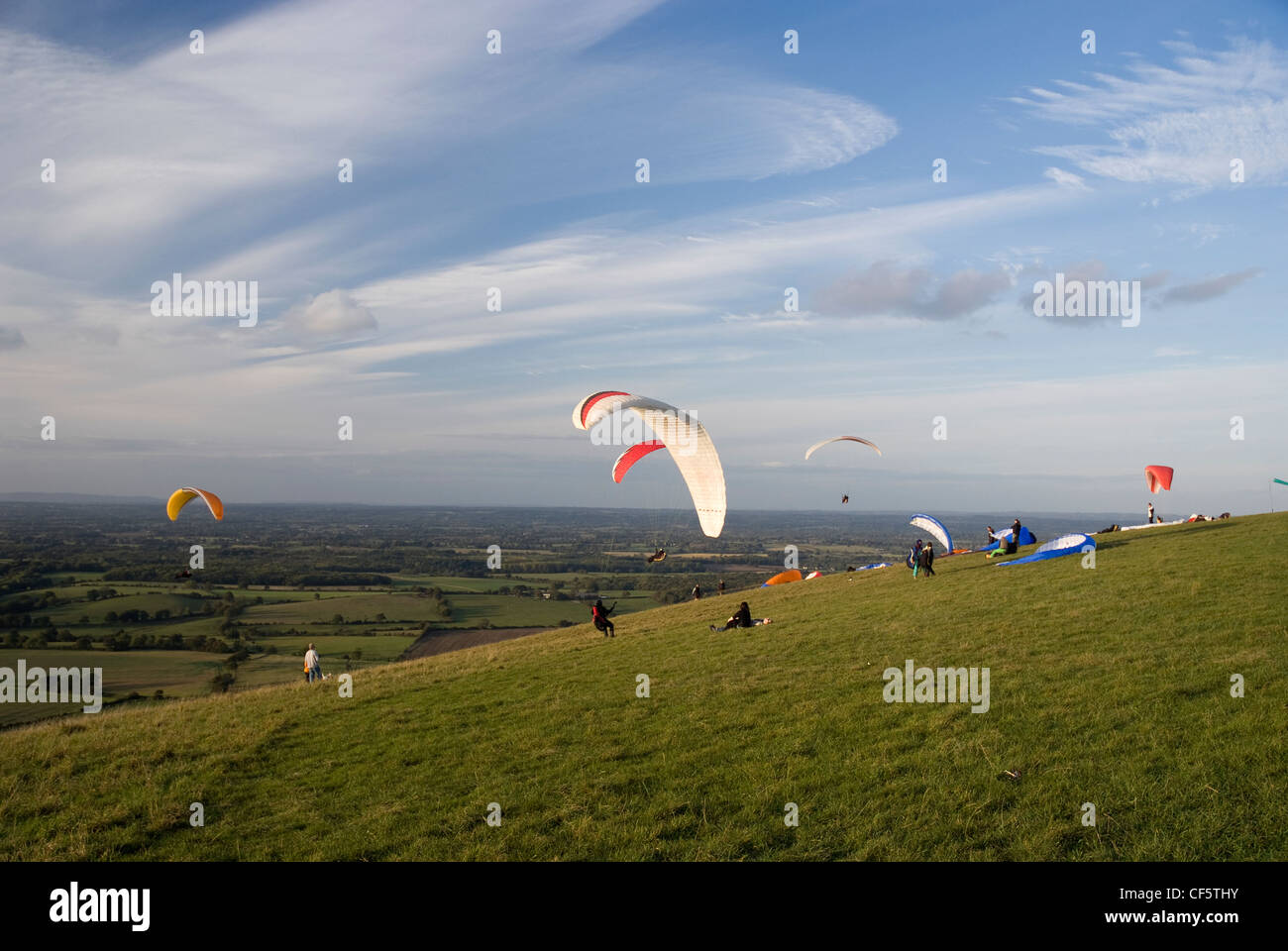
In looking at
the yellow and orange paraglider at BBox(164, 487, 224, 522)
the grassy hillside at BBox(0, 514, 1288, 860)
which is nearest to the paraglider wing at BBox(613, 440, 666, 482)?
the grassy hillside at BBox(0, 514, 1288, 860)

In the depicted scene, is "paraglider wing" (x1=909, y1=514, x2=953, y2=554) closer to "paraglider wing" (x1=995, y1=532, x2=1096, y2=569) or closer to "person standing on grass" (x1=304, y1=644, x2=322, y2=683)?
"paraglider wing" (x1=995, y1=532, x2=1096, y2=569)

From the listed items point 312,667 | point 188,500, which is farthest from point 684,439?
point 188,500

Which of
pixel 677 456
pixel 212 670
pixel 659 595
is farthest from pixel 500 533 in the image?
pixel 677 456

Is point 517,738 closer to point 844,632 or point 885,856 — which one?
point 885,856

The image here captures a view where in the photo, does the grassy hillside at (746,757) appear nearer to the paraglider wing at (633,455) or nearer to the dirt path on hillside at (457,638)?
the paraglider wing at (633,455)

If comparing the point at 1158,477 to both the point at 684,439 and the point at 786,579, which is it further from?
the point at 684,439
